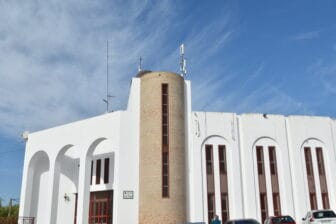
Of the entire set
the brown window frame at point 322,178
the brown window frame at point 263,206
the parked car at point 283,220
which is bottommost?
the parked car at point 283,220

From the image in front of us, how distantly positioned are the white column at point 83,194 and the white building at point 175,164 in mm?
67

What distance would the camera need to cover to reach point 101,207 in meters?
29.6

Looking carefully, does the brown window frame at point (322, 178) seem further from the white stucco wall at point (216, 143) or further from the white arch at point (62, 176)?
the white arch at point (62, 176)

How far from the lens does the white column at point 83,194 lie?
84.6 ft

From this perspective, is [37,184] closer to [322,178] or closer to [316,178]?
[316,178]

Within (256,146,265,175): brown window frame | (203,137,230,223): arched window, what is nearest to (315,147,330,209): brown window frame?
(256,146,265,175): brown window frame

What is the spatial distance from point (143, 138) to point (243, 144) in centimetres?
760

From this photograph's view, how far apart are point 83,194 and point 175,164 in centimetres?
668

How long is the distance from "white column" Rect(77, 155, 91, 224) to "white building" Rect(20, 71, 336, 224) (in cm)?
7

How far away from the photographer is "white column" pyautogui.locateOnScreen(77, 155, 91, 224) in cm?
2577

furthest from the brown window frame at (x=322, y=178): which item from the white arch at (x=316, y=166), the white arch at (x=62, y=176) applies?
the white arch at (x=62, y=176)

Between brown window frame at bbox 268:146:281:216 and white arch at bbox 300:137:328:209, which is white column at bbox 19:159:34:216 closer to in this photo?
brown window frame at bbox 268:146:281:216

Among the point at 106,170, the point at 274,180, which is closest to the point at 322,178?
the point at 274,180

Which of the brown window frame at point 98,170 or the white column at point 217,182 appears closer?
the white column at point 217,182
